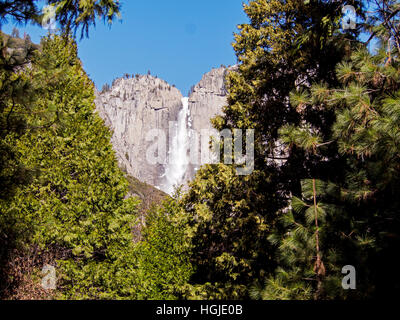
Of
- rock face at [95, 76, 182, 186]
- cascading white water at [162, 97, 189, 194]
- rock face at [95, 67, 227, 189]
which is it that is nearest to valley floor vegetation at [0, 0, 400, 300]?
cascading white water at [162, 97, 189, 194]

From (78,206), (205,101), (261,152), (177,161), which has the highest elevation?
(205,101)

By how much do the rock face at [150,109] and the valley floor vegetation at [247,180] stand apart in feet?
376

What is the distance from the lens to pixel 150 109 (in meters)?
147

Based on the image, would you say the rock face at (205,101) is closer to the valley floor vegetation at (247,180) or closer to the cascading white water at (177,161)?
the cascading white water at (177,161)

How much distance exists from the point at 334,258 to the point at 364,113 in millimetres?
2296

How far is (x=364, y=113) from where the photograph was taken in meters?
5.24

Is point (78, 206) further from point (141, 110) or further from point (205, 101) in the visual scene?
point (205, 101)

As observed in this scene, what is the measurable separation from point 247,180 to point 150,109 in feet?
462

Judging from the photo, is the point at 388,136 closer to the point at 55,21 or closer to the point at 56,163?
the point at 55,21

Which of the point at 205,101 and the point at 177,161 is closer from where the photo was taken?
the point at 177,161

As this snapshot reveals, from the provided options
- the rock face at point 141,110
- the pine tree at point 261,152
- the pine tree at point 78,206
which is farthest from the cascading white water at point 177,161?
the pine tree at point 78,206

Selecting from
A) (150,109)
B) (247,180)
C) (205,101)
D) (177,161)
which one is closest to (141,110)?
(150,109)

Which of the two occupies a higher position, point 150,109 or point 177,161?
point 150,109
